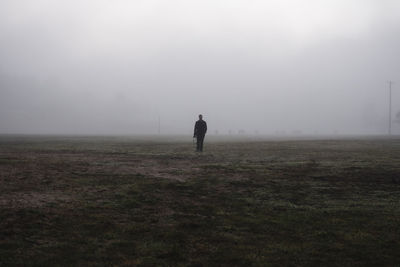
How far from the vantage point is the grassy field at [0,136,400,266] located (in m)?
6.48

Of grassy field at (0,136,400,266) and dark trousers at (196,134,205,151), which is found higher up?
dark trousers at (196,134,205,151)

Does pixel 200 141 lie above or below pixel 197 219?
above

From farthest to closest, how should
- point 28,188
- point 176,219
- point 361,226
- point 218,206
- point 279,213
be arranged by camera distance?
point 28,188 < point 218,206 < point 279,213 < point 176,219 < point 361,226

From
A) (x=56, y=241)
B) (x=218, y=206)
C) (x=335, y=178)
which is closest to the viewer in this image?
(x=56, y=241)

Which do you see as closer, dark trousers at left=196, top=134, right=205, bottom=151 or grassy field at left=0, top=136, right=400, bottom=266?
grassy field at left=0, top=136, right=400, bottom=266

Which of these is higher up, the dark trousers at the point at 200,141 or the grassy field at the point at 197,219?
the dark trousers at the point at 200,141

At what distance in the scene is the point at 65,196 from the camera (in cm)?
1078

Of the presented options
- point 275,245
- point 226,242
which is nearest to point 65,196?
point 226,242

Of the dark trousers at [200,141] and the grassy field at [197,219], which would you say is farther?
the dark trousers at [200,141]

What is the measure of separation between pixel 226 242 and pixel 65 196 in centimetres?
577

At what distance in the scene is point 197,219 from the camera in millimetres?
8891

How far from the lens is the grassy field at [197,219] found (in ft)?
21.3

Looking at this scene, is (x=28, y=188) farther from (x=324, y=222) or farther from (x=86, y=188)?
(x=324, y=222)

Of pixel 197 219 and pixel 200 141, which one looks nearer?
pixel 197 219
